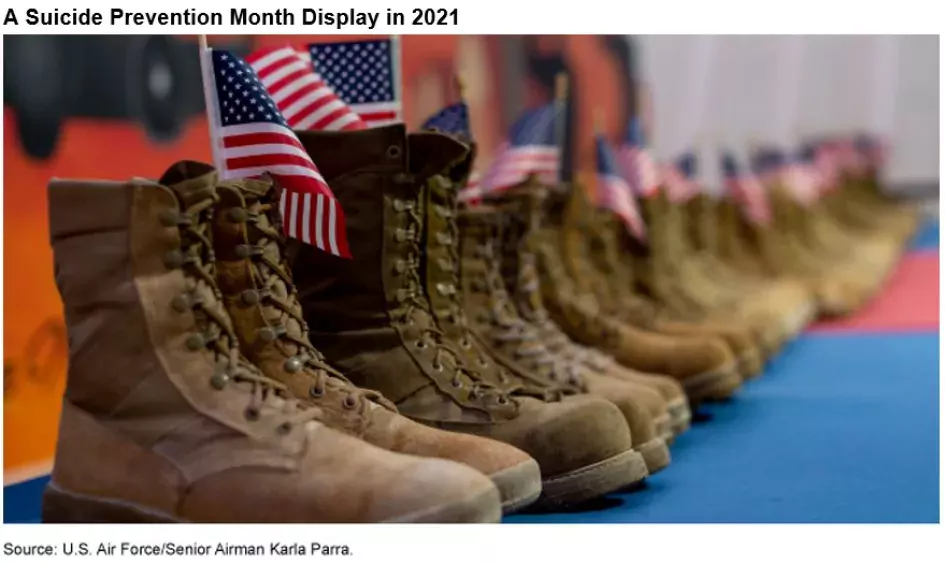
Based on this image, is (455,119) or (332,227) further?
(455,119)

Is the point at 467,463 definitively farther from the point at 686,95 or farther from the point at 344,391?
the point at 686,95

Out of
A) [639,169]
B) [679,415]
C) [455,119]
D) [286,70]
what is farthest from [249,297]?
[639,169]

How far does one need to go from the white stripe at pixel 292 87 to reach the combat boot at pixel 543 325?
657mm

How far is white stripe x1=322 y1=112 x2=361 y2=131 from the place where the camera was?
2441 mm

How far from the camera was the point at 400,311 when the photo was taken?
2.35 meters

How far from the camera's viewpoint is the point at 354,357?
7.63 ft

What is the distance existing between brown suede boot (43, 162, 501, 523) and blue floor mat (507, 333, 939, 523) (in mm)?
469

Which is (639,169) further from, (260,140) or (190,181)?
(190,181)

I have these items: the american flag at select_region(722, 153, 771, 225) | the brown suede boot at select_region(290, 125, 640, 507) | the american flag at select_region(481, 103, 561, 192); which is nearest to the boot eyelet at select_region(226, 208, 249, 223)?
the brown suede boot at select_region(290, 125, 640, 507)

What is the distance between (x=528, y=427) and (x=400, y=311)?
28 centimetres

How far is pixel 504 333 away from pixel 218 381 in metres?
0.90
